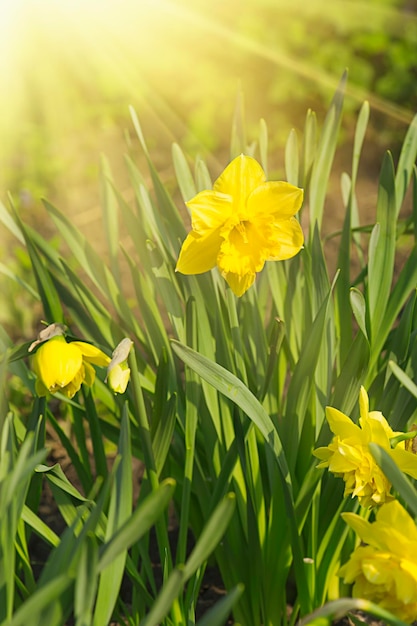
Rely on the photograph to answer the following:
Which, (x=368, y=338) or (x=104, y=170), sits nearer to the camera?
(x=368, y=338)

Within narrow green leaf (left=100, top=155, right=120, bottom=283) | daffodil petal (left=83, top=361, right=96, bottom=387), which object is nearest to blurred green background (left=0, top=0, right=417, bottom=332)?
narrow green leaf (left=100, top=155, right=120, bottom=283)

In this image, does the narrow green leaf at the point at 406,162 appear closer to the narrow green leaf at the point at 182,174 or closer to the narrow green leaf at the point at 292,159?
the narrow green leaf at the point at 292,159

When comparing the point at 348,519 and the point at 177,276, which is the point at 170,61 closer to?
the point at 177,276

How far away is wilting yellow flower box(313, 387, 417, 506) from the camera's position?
3.15 feet

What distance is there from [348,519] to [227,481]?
12.4 inches

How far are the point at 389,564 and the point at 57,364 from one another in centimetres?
48

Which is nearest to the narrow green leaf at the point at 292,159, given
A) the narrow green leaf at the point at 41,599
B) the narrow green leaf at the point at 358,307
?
the narrow green leaf at the point at 358,307

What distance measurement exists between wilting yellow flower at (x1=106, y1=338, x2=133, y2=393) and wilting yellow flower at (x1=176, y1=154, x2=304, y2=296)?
17 centimetres

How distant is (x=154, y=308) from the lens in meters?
1.39

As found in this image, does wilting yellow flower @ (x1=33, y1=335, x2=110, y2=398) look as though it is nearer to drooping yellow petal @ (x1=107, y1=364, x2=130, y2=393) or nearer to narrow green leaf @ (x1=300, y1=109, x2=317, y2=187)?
drooping yellow petal @ (x1=107, y1=364, x2=130, y2=393)

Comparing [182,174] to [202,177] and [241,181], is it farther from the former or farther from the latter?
[241,181]

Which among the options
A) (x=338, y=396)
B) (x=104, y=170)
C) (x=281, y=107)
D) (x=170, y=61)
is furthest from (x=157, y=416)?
(x=170, y=61)

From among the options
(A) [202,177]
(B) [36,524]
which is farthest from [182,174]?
(B) [36,524]

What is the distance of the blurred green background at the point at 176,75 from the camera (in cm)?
328
